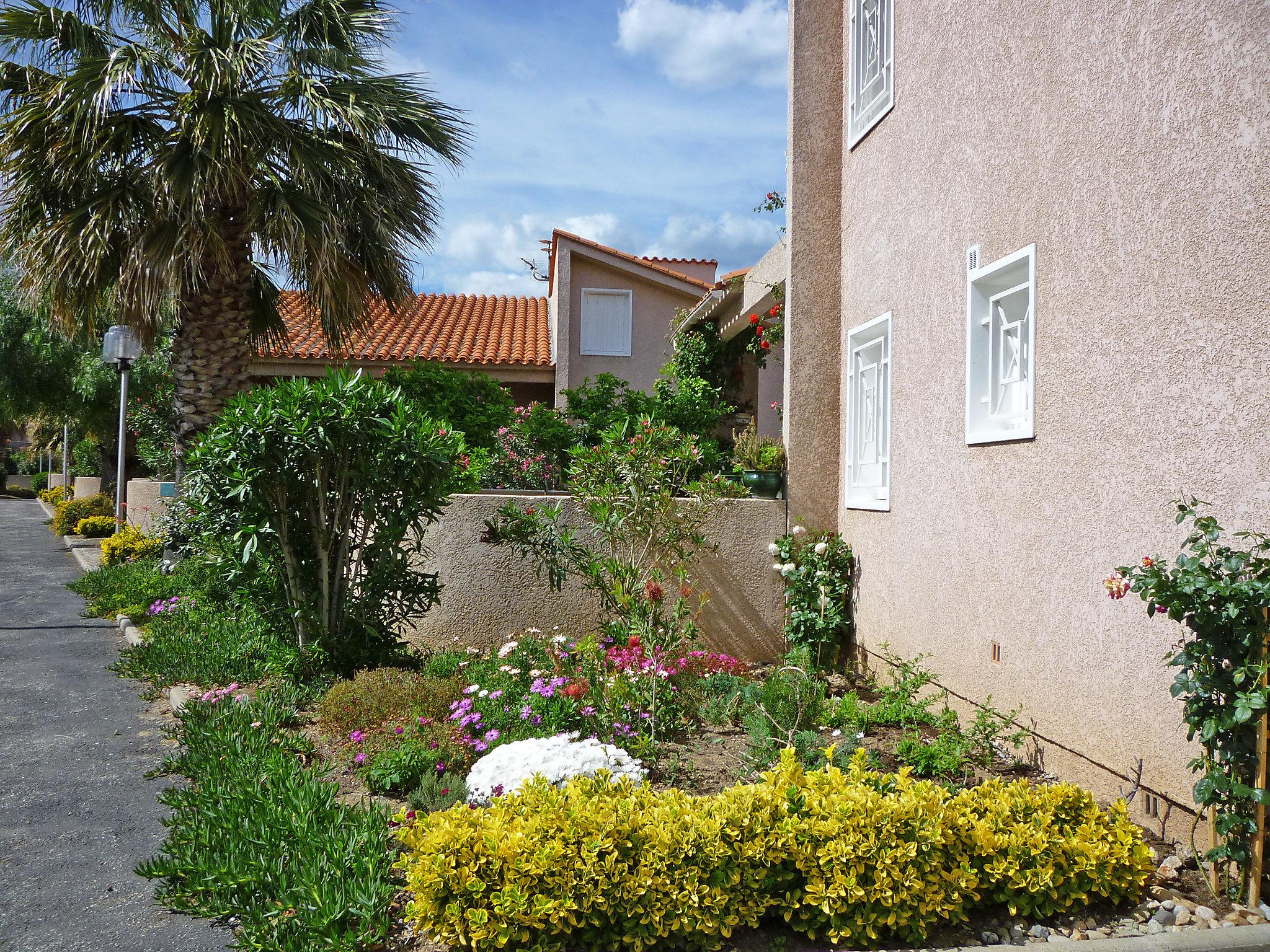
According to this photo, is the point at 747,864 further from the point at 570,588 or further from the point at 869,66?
the point at 869,66

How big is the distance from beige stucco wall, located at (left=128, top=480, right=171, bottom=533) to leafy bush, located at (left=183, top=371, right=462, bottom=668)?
8483mm

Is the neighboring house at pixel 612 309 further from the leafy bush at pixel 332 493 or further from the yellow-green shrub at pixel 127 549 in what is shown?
the leafy bush at pixel 332 493

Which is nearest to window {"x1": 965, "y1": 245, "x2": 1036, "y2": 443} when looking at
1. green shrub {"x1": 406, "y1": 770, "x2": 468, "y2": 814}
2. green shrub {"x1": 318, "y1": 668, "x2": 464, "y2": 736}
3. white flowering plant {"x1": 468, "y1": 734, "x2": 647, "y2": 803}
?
white flowering plant {"x1": 468, "y1": 734, "x2": 647, "y2": 803}

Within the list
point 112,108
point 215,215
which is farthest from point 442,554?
point 112,108

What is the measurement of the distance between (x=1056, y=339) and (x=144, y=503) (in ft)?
51.5

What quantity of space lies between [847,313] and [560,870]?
590 centimetres

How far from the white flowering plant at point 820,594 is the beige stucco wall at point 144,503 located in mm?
10441

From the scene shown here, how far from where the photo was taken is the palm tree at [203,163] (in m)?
9.21

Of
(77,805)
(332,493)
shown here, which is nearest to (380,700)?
(77,805)

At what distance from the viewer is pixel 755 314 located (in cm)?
1014

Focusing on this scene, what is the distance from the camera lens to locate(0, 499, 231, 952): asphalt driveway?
346 cm

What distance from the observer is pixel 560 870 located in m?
3.24

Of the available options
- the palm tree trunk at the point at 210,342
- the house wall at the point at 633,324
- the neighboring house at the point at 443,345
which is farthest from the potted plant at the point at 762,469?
the house wall at the point at 633,324

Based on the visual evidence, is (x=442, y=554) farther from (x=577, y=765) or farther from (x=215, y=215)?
(x=215, y=215)
